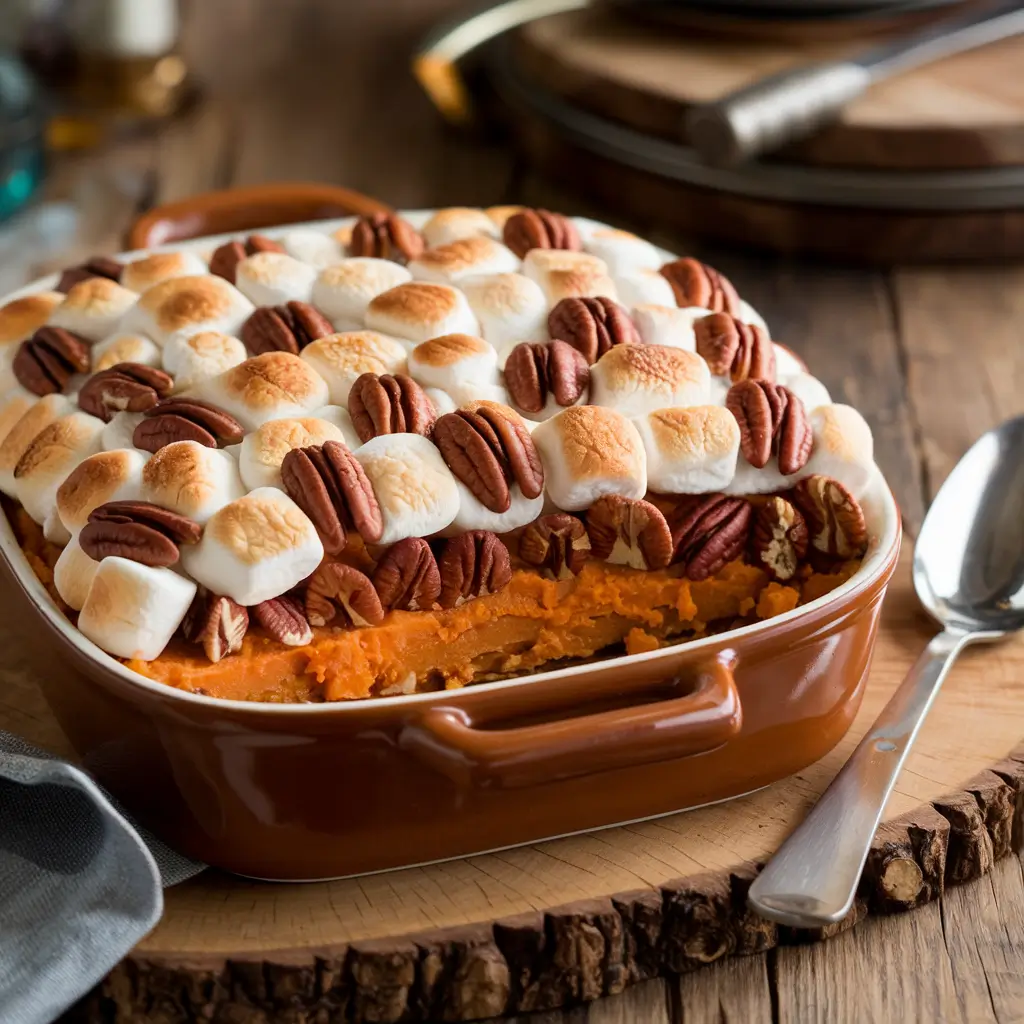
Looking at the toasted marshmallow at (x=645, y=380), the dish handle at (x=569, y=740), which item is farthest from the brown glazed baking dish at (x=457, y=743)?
the toasted marshmallow at (x=645, y=380)

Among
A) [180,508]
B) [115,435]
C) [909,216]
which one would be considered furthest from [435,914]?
[909,216]

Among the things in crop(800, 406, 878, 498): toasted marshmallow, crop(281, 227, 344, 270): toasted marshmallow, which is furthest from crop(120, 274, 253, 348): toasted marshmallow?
crop(800, 406, 878, 498): toasted marshmallow

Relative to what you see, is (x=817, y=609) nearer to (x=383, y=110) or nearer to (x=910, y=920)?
(x=910, y=920)

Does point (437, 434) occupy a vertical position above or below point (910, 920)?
above

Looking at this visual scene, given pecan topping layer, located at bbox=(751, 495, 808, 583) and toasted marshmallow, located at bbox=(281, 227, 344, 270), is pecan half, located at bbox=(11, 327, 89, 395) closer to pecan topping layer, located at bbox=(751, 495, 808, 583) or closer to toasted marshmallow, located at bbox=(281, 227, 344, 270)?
toasted marshmallow, located at bbox=(281, 227, 344, 270)

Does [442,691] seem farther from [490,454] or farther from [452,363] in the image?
[452,363]

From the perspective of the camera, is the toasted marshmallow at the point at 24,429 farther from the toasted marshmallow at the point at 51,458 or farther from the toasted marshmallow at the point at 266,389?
the toasted marshmallow at the point at 266,389

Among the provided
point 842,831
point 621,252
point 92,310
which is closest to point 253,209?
point 92,310
